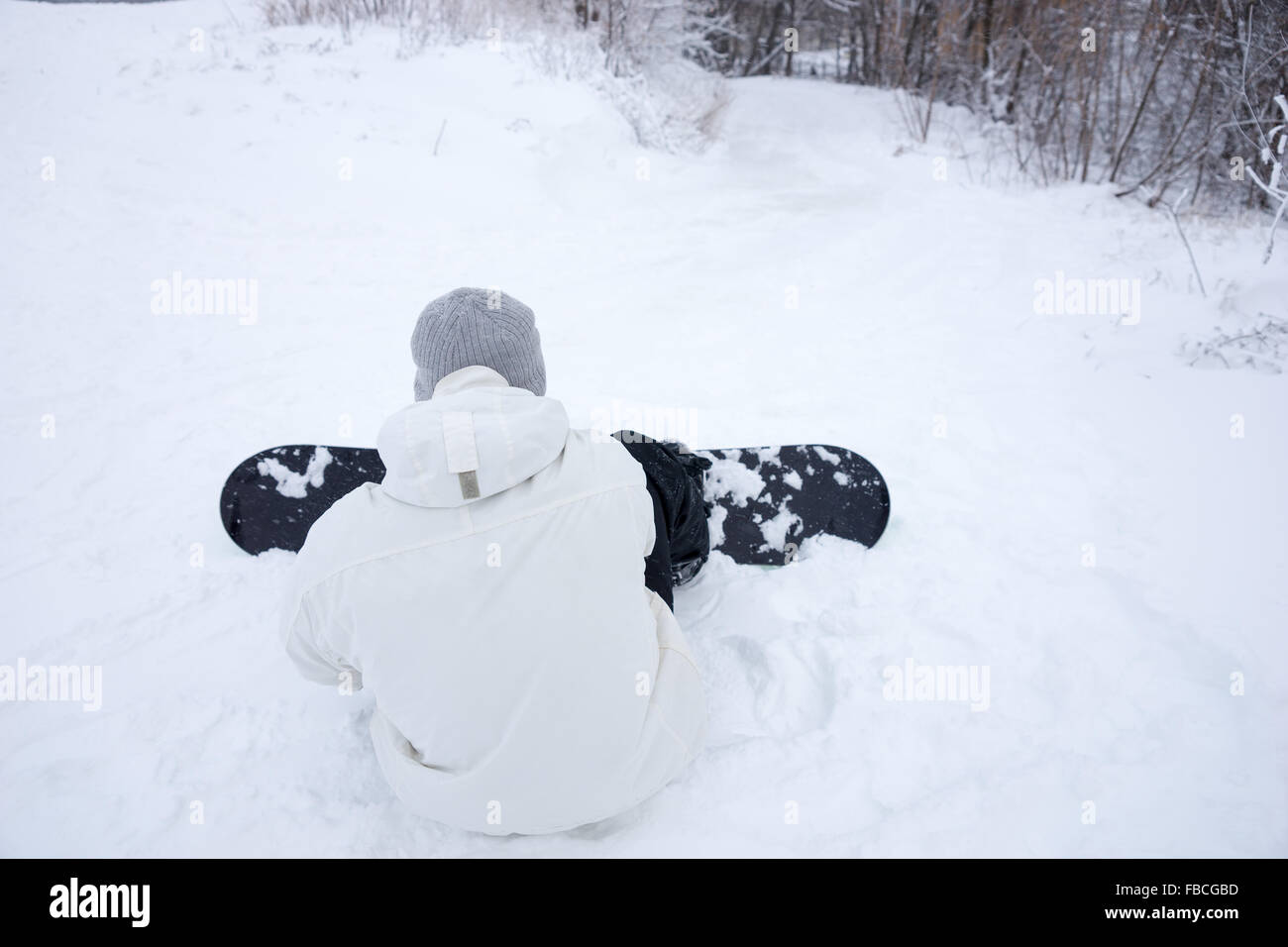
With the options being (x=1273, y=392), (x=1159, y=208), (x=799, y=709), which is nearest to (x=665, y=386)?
(x=799, y=709)

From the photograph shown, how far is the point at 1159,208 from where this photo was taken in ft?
19.1

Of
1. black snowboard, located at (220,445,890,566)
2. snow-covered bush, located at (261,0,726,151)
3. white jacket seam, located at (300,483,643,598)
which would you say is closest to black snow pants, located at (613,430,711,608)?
black snowboard, located at (220,445,890,566)

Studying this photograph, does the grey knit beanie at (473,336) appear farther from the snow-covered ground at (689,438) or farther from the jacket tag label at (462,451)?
the snow-covered ground at (689,438)

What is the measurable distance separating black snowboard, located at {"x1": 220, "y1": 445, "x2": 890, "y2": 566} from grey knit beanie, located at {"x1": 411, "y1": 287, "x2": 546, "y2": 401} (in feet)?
3.26

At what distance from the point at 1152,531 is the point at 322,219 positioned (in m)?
5.08

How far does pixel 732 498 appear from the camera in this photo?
246 cm

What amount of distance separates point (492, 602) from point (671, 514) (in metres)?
0.77

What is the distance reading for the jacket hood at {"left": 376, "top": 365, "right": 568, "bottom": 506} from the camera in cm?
117

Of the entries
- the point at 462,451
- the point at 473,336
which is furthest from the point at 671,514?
the point at 462,451

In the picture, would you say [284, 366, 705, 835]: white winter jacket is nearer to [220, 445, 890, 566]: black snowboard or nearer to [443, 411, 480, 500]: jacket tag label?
[443, 411, 480, 500]: jacket tag label

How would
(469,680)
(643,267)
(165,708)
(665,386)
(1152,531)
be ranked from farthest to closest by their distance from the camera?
(643,267) < (665,386) < (1152,531) < (165,708) < (469,680)
